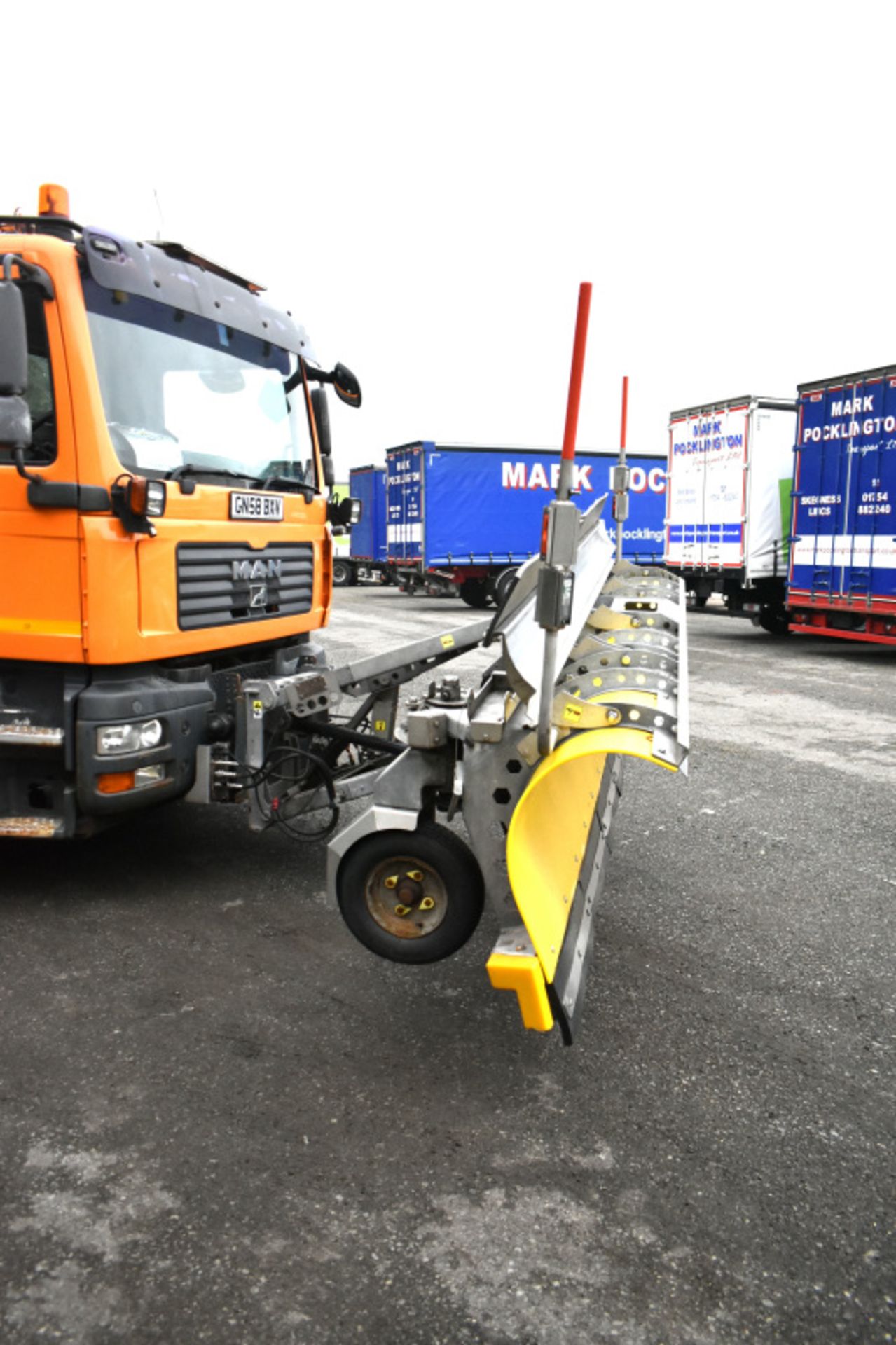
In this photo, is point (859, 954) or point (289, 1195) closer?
point (289, 1195)

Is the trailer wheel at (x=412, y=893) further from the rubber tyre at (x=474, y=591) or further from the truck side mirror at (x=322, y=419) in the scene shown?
the rubber tyre at (x=474, y=591)

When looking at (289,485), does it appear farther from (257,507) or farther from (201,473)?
(201,473)

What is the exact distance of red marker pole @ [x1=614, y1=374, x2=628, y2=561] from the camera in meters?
4.69

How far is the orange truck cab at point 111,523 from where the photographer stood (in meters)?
3.91

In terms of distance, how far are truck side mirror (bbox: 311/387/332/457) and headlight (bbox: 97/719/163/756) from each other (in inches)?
85.6

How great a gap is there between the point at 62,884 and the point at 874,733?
6.69 metres

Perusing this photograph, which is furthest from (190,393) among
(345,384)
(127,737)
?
(127,737)

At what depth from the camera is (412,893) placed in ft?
10.8

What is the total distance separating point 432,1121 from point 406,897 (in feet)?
2.39

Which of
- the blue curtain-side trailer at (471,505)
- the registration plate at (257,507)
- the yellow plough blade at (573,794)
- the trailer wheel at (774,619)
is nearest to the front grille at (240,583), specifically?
the registration plate at (257,507)

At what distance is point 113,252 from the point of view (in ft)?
13.1

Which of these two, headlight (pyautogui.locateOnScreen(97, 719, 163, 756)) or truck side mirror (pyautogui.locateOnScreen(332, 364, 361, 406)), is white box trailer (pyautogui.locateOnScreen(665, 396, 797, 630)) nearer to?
truck side mirror (pyautogui.locateOnScreen(332, 364, 361, 406))

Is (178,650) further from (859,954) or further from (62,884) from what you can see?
(859,954)

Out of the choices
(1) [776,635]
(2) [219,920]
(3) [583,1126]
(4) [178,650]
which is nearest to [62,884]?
(2) [219,920]
